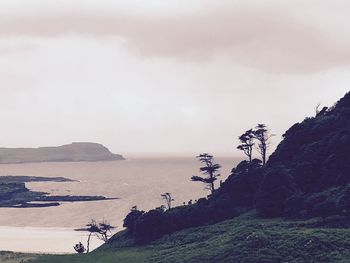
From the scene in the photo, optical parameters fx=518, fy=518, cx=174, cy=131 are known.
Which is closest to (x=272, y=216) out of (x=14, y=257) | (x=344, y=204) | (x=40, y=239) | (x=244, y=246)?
(x=344, y=204)

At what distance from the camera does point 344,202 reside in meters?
74.1

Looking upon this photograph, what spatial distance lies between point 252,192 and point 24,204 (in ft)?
385

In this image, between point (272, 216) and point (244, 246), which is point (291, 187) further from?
point (244, 246)

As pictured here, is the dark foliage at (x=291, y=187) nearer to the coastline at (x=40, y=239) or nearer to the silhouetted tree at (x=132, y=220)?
the silhouetted tree at (x=132, y=220)

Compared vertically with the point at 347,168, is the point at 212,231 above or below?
below

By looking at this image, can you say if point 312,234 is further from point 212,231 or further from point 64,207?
point 64,207

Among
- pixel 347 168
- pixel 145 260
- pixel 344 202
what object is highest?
pixel 347 168

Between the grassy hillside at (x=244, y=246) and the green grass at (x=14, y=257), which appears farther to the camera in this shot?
the green grass at (x=14, y=257)

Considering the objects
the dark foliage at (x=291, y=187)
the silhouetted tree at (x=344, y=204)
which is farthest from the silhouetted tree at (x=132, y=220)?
the silhouetted tree at (x=344, y=204)

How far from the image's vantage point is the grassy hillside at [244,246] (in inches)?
2400

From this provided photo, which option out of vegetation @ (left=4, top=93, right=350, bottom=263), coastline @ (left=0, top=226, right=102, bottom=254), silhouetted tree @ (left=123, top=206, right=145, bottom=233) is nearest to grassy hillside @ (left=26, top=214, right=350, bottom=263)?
vegetation @ (left=4, top=93, right=350, bottom=263)

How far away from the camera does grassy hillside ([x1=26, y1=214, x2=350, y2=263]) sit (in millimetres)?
60969

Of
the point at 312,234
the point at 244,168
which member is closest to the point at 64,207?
the point at 244,168

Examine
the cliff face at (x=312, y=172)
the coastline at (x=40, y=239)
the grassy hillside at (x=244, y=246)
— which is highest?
the cliff face at (x=312, y=172)
